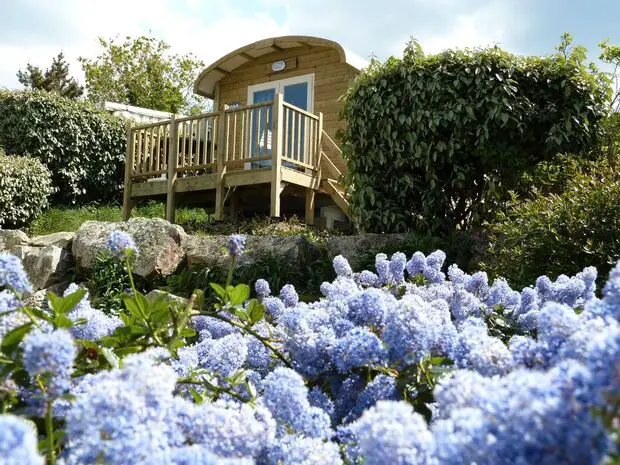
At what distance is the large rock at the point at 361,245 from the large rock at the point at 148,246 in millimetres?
1699

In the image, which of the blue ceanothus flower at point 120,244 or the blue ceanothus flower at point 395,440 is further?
the blue ceanothus flower at point 120,244

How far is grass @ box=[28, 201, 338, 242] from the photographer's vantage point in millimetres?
9373

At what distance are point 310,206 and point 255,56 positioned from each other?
457cm

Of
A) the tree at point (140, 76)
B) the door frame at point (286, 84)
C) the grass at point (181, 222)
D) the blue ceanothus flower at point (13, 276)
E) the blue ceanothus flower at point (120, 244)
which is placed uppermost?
the tree at point (140, 76)

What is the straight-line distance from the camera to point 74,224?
12188 mm

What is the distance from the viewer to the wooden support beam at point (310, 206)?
10812 mm

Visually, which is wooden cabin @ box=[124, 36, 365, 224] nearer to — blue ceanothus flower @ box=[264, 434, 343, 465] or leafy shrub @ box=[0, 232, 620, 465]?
leafy shrub @ box=[0, 232, 620, 465]

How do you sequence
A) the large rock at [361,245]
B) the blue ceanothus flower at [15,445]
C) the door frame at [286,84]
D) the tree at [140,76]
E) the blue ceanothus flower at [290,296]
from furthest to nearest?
the tree at [140,76], the door frame at [286,84], the large rock at [361,245], the blue ceanothus flower at [290,296], the blue ceanothus flower at [15,445]

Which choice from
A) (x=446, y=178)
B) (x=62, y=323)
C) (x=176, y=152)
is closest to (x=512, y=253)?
(x=446, y=178)

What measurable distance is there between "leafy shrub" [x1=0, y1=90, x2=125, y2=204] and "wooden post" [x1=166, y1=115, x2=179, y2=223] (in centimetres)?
371

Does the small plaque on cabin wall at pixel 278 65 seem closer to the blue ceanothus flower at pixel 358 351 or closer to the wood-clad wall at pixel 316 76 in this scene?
the wood-clad wall at pixel 316 76

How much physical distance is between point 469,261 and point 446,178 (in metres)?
1.27

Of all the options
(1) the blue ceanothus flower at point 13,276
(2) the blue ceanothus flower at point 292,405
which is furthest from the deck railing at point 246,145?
(2) the blue ceanothus flower at point 292,405

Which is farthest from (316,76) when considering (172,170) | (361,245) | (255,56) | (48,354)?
(48,354)
